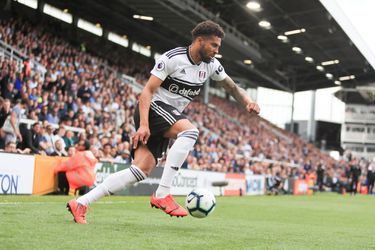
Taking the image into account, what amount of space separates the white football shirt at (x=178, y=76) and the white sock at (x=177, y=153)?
0.43 meters

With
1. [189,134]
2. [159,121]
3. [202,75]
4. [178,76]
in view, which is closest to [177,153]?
[189,134]

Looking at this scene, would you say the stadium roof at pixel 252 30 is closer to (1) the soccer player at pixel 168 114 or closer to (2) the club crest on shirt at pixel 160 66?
(1) the soccer player at pixel 168 114

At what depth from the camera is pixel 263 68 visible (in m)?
41.3

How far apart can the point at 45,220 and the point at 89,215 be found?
3.41 ft

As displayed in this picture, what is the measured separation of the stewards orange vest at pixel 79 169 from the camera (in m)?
11.7

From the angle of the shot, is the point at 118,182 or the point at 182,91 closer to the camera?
the point at 118,182

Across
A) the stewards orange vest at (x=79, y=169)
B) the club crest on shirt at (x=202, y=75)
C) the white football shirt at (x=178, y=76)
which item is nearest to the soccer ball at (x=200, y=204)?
the white football shirt at (x=178, y=76)

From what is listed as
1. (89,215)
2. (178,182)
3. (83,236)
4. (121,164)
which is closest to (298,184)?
(178,182)

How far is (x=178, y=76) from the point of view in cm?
545

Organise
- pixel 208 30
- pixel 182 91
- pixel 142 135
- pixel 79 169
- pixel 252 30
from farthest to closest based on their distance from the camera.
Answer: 1. pixel 252 30
2. pixel 79 169
3. pixel 182 91
4. pixel 208 30
5. pixel 142 135

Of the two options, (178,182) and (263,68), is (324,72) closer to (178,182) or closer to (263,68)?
(263,68)

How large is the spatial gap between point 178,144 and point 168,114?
12.5 inches

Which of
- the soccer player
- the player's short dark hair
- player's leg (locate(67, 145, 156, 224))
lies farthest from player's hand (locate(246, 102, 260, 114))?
player's leg (locate(67, 145, 156, 224))

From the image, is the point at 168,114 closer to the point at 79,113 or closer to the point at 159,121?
the point at 159,121
